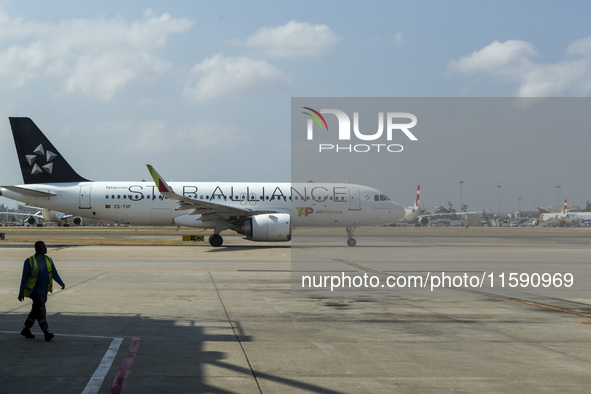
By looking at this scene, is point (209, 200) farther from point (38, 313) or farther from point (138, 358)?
point (138, 358)

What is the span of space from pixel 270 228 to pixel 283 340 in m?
26.9

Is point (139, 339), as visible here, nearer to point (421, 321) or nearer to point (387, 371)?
point (387, 371)

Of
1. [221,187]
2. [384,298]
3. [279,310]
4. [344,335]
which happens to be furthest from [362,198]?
[344,335]

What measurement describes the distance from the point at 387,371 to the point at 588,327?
19.2ft

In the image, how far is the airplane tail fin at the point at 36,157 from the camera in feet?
139

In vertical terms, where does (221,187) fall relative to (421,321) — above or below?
above

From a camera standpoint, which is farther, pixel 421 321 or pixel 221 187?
pixel 221 187

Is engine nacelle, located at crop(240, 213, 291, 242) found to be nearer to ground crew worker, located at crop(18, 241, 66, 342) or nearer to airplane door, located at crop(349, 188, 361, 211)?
airplane door, located at crop(349, 188, 361, 211)

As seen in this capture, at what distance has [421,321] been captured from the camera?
511 inches

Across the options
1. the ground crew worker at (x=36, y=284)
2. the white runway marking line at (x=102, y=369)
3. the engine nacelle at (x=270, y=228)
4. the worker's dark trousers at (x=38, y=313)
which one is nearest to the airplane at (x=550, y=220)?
the engine nacelle at (x=270, y=228)

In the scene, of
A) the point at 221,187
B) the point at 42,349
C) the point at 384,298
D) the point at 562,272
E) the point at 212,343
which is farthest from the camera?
the point at 221,187

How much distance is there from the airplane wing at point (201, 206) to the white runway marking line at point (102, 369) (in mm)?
26893

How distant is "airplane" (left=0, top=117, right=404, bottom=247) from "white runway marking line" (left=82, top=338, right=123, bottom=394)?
29900 millimetres

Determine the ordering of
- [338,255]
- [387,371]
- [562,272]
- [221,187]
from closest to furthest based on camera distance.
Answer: [387,371] < [562,272] < [338,255] < [221,187]
